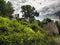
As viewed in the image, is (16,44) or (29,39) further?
(29,39)

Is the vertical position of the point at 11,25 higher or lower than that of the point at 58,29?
higher

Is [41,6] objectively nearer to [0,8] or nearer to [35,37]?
[0,8]

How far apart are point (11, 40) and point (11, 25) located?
89.6 inches

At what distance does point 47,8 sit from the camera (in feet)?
203

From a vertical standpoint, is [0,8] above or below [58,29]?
above

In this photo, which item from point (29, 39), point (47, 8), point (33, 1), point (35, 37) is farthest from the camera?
point (33, 1)

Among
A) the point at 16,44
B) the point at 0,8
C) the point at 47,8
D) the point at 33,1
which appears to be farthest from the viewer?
the point at 33,1

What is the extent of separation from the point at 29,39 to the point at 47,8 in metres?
42.5

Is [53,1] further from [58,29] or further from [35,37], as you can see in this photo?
[35,37]

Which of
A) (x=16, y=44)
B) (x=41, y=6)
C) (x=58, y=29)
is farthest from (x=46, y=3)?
(x=16, y=44)

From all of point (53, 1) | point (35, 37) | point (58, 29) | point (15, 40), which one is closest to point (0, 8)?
point (58, 29)

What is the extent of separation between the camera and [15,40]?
18.0 meters

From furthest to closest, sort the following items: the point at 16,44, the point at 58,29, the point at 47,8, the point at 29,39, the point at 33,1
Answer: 1. the point at 33,1
2. the point at 47,8
3. the point at 58,29
4. the point at 29,39
5. the point at 16,44

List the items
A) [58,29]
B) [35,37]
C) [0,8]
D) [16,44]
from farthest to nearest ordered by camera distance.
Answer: [58,29] < [0,8] < [35,37] < [16,44]
